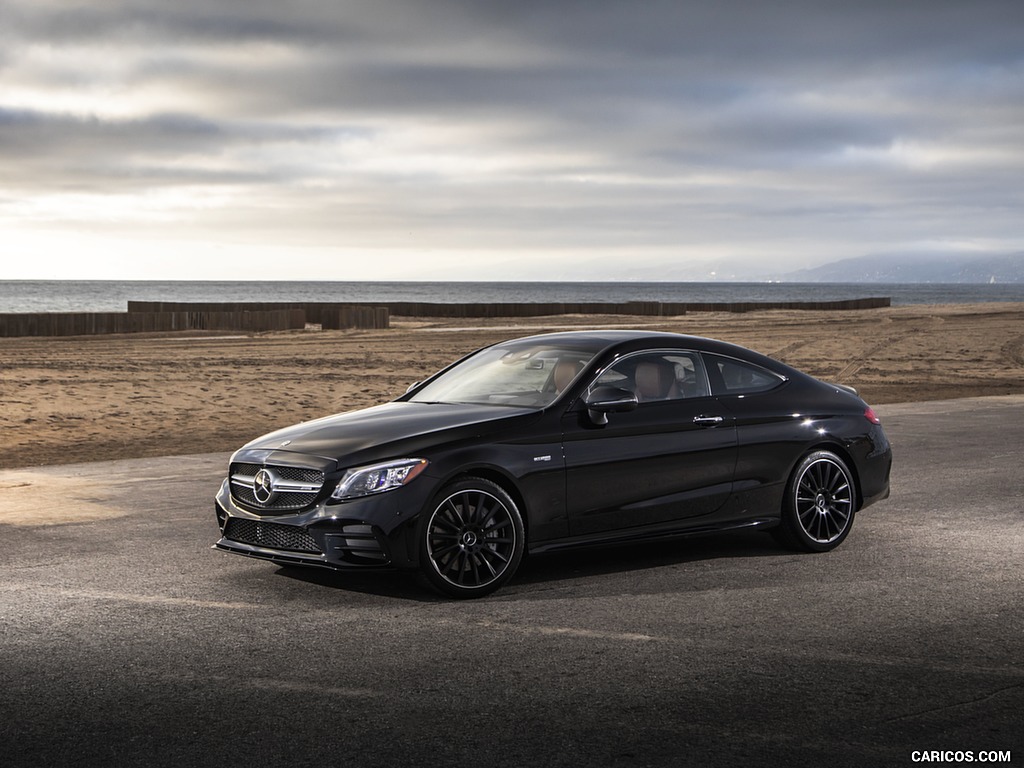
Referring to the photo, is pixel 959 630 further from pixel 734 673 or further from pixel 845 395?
pixel 845 395

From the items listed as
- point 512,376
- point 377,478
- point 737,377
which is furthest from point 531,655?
point 737,377

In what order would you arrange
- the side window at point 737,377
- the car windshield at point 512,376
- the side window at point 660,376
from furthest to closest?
1. the side window at point 737,377
2. the side window at point 660,376
3. the car windshield at point 512,376

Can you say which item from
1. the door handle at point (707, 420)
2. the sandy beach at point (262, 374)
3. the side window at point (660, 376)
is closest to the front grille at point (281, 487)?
the side window at point (660, 376)

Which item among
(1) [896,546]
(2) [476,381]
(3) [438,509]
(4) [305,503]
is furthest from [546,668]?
(1) [896,546]

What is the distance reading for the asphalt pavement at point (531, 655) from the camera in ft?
16.4

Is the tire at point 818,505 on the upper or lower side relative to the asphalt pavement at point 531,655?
upper

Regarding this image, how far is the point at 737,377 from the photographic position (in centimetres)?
899

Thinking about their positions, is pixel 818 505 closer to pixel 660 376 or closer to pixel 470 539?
pixel 660 376

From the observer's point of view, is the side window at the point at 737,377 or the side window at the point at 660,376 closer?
the side window at the point at 660,376

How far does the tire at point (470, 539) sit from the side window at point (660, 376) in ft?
3.98

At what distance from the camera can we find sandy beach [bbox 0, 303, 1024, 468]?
60.2ft

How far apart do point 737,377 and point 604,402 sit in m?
1.38

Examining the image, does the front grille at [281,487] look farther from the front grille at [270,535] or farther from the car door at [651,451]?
the car door at [651,451]

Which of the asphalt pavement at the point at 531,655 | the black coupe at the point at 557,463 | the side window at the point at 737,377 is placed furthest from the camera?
the side window at the point at 737,377
